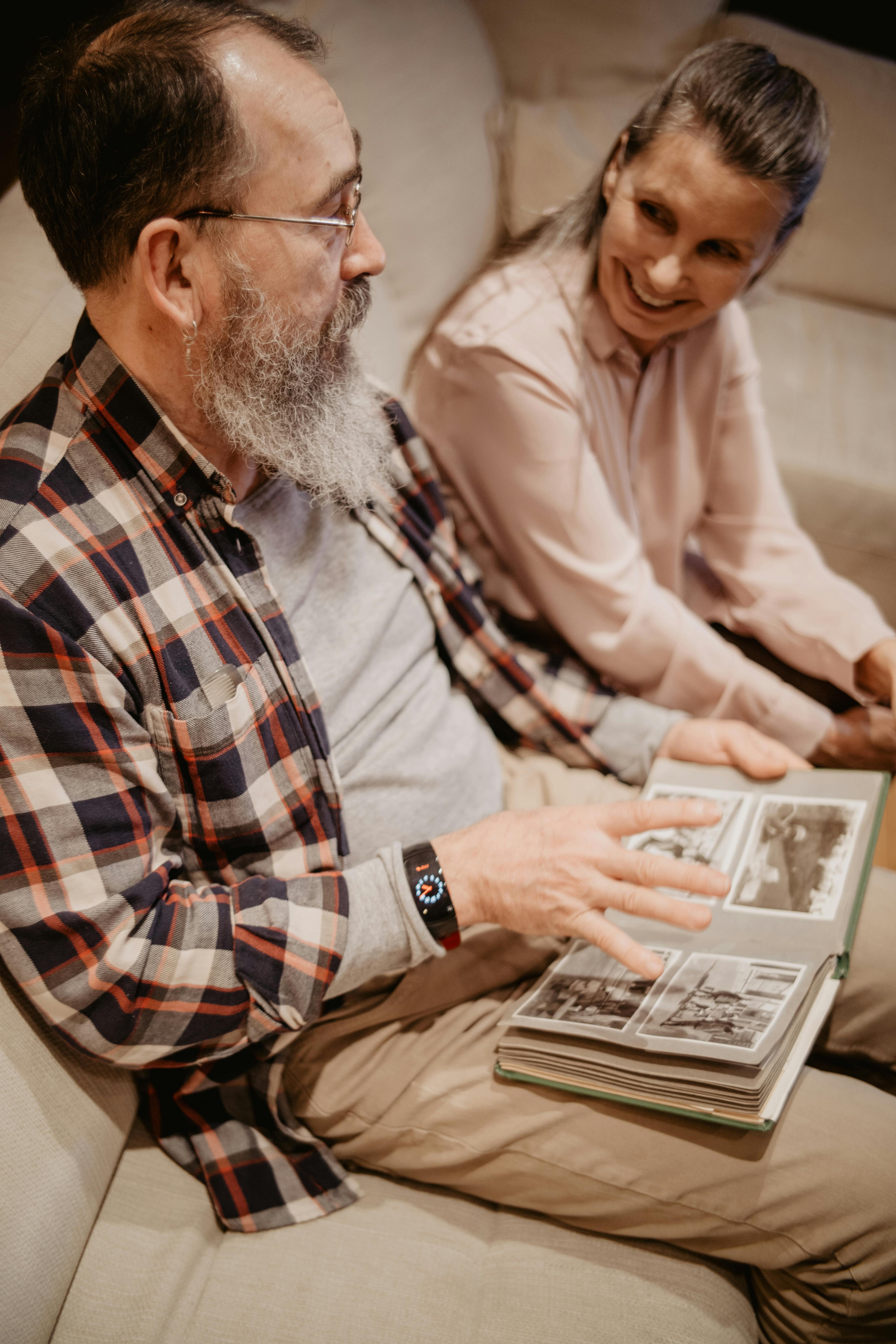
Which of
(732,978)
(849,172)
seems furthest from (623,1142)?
(849,172)

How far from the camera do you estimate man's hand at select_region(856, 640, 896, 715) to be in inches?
49.4

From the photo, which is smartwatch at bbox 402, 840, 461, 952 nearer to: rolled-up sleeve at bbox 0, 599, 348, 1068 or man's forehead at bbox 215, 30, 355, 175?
rolled-up sleeve at bbox 0, 599, 348, 1068

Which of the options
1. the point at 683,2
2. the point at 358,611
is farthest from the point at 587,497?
the point at 683,2

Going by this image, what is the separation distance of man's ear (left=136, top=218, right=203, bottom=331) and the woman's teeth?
0.61 m

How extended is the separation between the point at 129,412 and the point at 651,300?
701mm

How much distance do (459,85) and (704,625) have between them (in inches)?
43.4

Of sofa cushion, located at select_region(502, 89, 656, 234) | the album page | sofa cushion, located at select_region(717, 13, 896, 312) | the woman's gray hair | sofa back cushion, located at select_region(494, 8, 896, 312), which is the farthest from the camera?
sofa cushion, located at select_region(717, 13, 896, 312)

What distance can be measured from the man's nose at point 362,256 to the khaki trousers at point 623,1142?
71 cm

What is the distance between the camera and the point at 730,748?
1.12 meters

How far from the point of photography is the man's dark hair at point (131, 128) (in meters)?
0.74

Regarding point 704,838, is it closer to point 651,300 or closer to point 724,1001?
point 724,1001

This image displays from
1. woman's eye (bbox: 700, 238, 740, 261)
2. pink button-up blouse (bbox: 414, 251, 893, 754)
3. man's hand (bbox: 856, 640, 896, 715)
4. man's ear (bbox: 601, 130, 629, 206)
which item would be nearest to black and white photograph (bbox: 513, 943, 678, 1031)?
pink button-up blouse (bbox: 414, 251, 893, 754)

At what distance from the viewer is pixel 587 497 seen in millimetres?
1211

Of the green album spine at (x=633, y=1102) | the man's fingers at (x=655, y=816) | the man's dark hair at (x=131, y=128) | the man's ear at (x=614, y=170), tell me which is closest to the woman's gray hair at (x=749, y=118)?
the man's ear at (x=614, y=170)
